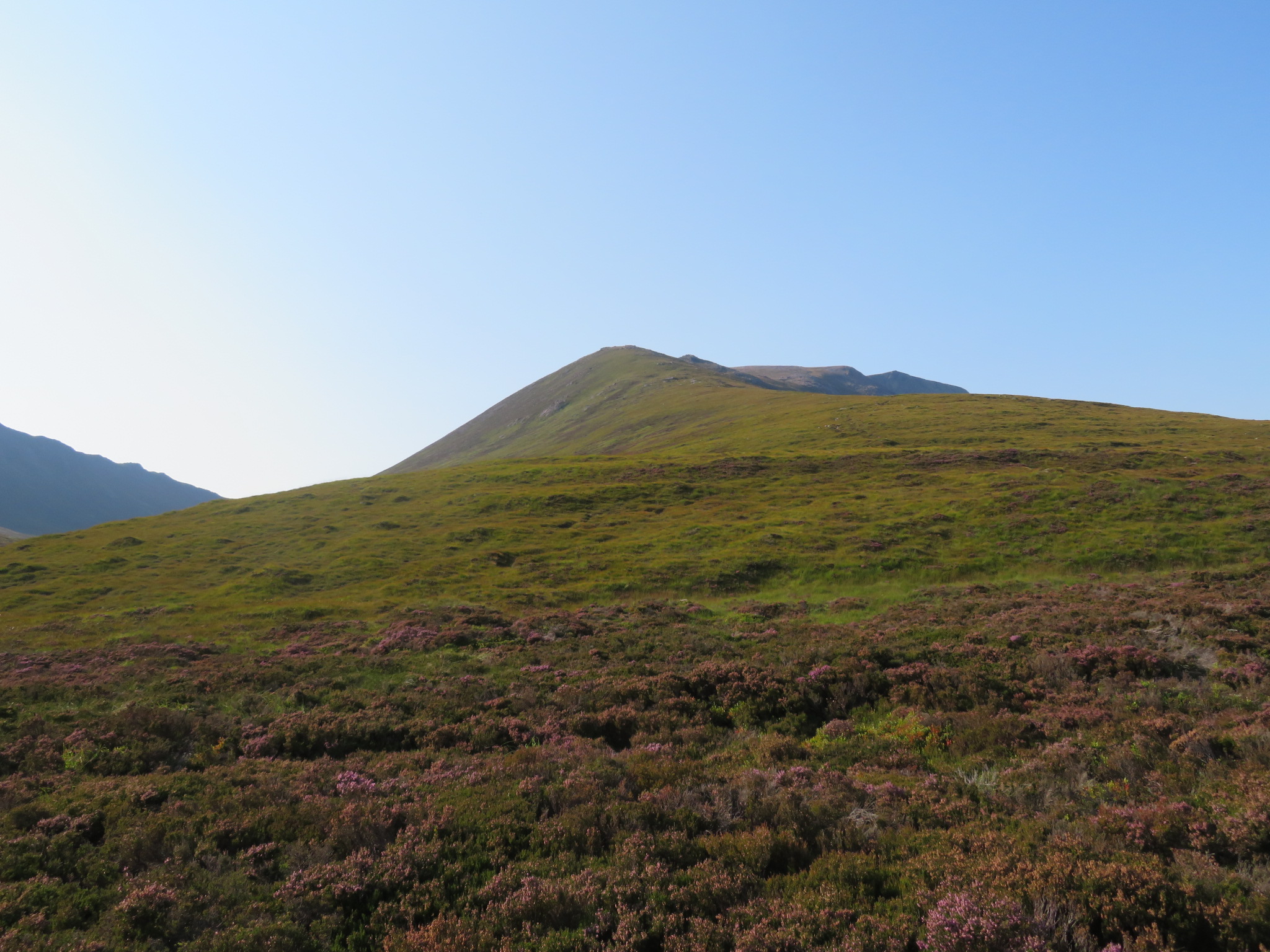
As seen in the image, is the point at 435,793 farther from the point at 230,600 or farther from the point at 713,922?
the point at 230,600

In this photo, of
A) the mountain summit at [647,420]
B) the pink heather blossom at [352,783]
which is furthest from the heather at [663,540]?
the mountain summit at [647,420]

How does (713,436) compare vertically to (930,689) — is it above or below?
above

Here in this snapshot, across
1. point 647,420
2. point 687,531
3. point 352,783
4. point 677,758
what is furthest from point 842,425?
point 352,783

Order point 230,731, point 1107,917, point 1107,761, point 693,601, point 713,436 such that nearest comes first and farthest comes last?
point 1107,917, point 1107,761, point 230,731, point 693,601, point 713,436

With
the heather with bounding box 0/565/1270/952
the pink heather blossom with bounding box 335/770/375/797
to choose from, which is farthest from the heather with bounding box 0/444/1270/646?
the pink heather blossom with bounding box 335/770/375/797

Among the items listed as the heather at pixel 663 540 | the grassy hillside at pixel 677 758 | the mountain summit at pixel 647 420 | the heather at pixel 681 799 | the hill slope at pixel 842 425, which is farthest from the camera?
the mountain summit at pixel 647 420

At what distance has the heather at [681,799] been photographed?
712cm

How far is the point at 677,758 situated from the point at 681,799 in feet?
7.62

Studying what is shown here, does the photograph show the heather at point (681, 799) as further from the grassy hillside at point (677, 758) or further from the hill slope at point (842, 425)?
the hill slope at point (842, 425)

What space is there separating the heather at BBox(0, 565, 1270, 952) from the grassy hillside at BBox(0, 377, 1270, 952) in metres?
0.06

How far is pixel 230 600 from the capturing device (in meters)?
39.1

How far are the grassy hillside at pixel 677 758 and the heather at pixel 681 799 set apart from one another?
60 mm

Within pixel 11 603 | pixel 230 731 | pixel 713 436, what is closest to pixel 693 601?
pixel 230 731

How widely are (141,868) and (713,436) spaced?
97.8 meters
